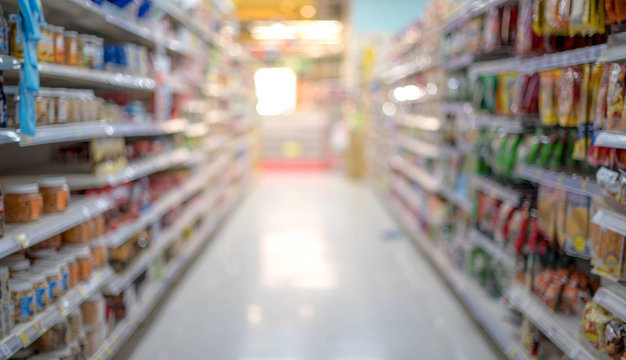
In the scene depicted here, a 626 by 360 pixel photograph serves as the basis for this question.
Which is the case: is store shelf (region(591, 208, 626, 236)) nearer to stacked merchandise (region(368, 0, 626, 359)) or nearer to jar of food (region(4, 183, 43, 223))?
stacked merchandise (region(368, 0, 626, 359))

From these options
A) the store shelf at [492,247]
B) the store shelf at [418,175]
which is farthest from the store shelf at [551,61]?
the store shelf at [418,175]

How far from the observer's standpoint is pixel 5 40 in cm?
198

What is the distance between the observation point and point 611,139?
185cm

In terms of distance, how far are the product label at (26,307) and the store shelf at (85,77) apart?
0.90 meters

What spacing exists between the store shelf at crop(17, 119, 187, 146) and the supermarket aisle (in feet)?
4.12

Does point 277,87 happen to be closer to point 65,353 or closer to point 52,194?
point 52,194

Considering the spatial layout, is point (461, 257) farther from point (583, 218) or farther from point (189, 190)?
point (189, 190)

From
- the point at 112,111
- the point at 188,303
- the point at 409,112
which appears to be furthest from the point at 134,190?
the point at 409,112

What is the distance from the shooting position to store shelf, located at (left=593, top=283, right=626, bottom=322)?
6.10 feet

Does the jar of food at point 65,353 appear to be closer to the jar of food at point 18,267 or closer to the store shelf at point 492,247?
the jar of food at point 18,267

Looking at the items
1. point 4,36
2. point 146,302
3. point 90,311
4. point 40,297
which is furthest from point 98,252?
point 4,36

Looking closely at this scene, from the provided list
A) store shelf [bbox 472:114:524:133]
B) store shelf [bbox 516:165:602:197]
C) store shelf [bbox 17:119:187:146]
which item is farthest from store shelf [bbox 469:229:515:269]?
store shelf [bbox 17:119:187:146]

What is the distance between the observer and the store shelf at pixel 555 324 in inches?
84.1

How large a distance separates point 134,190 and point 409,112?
3.76 meters
